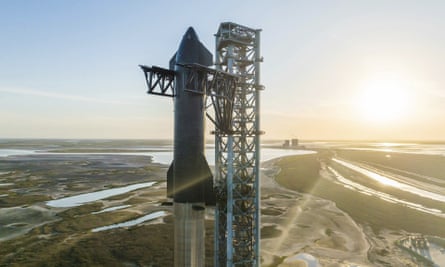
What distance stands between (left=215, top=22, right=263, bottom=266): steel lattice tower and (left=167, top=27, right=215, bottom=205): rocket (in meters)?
2.24

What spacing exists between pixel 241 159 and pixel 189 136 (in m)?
3.87

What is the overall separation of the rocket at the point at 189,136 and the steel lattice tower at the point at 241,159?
7.36 ft

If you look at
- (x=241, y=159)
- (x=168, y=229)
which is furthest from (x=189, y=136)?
(x=168, y=229)

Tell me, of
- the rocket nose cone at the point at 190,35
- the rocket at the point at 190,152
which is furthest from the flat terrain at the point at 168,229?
the rocket nose cone at the point at 190,35

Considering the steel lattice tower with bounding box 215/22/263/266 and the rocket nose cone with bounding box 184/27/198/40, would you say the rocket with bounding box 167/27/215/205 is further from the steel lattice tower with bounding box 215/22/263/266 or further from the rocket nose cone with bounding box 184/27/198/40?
the steel lattice tower with bounding box 215/22/263/266

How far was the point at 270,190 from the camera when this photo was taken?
53.9 metres

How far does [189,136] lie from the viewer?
13930 millimetres

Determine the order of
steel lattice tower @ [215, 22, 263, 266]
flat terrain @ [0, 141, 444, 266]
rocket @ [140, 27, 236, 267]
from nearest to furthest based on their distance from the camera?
rocket @ [140, 27, 236, 267] < steel lattice tower @ [215, 22, 263, 266] < flat terrain @ [0, 141, 444, 266]

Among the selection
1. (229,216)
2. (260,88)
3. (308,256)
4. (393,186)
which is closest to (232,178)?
(229,216)

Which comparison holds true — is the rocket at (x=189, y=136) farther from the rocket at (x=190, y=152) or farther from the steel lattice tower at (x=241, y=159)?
the steel lattice tower at (x=241, y=159)

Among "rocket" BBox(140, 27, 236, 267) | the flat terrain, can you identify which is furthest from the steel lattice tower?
the flat terrain

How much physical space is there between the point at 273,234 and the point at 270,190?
24.2 m

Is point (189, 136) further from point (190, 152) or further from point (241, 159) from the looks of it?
point (241, 159)

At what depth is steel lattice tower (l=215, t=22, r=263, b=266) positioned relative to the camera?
15953 mm
